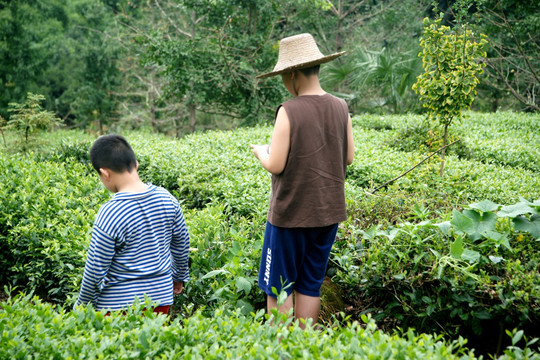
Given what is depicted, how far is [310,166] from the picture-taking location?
8.79ft

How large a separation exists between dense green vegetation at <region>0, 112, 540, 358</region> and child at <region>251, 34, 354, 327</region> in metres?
0.35

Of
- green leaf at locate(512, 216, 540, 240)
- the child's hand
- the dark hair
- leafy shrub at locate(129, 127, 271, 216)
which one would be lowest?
the child's hand

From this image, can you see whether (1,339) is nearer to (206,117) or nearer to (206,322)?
(206,322)

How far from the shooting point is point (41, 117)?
8641mm

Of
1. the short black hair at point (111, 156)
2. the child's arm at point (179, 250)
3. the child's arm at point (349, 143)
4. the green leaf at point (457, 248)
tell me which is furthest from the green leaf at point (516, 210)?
the short black hair at point (111, 156)

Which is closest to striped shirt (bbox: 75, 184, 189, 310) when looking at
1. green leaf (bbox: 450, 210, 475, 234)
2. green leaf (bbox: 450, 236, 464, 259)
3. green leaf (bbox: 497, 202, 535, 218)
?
green leaf (bbox: 450, 236, 464, 259)

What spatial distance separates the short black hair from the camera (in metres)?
2.59

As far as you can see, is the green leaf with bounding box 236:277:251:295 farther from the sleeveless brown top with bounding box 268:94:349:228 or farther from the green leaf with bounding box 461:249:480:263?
Result: the green leaf with bounding box 461:249:480:263

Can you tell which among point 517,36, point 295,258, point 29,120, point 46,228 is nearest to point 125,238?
point 295,258

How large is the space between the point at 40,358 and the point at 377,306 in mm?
2129

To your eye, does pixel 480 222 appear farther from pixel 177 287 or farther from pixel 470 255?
pixel 177 287

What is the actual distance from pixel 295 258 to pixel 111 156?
1205mm

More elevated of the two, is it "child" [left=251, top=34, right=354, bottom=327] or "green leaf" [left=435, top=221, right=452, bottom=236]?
"child" [left=251, top=34, right=354, bottom=327]

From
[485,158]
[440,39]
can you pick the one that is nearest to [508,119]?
[485,158]
